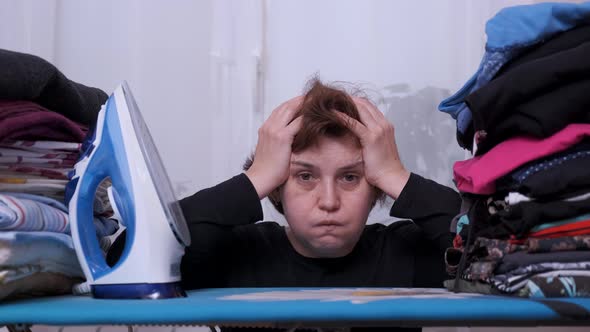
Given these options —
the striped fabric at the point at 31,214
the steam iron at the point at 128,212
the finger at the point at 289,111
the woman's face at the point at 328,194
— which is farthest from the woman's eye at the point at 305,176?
the striped fabric at the point at 31,214

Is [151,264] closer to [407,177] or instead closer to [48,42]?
[407,177]

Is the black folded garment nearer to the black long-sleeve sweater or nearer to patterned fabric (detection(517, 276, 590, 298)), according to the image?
the black long-sleeve sweater

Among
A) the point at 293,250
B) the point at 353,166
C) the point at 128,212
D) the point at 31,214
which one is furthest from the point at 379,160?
the point at 31,214

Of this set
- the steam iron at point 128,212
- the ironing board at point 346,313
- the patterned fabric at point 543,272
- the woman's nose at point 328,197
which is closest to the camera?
the ironing board at point 346,313

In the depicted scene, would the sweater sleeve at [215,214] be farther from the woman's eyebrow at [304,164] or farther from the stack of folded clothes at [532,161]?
the stack of folded clothes at [532,161]

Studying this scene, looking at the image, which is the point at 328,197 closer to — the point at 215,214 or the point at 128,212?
the point at 215,214

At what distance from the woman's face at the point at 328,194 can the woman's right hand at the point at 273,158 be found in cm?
2

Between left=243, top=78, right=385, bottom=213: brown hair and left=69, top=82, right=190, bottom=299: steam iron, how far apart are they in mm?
332

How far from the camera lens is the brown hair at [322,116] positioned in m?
1.16

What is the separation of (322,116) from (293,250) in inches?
12.1

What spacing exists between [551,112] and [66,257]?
0.73 m

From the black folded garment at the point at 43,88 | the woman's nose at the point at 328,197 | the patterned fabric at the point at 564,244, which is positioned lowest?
the woman's nose at the point at 328,197

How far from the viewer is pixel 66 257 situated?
3.05 ft

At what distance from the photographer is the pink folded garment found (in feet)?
2.55
